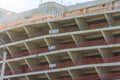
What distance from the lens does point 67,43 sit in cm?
4303

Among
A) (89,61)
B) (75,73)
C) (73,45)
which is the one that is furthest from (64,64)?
(89,61)

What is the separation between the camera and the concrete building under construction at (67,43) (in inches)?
1483

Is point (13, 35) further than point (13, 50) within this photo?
Yes

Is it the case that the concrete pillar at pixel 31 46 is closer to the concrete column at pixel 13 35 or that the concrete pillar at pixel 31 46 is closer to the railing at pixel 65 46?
the concrete column at pixel 13 35

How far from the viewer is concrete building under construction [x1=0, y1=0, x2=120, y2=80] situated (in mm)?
37656

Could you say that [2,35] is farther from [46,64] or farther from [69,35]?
[69,35]

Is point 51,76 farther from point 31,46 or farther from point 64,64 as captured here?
point 31,46

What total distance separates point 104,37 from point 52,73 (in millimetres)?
8517

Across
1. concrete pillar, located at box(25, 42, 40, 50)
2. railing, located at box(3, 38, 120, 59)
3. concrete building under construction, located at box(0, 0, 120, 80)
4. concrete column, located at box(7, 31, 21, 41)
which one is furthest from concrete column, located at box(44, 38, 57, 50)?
concrete column, located at box(7, 31, 21, 41)

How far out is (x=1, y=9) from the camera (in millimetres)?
63469

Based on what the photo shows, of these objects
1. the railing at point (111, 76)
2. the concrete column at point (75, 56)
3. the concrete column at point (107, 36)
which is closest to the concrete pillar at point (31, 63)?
the concrete column at point (75, 56)

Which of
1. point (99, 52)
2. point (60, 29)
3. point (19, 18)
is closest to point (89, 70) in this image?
point (99, 52)

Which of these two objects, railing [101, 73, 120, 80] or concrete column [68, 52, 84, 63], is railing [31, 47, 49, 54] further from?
railing [101, 73, 120, 80]

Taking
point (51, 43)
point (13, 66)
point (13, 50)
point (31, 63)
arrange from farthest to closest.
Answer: point (13, 50) < point (13, 66) < point (31, 63) < point (51, 43)
